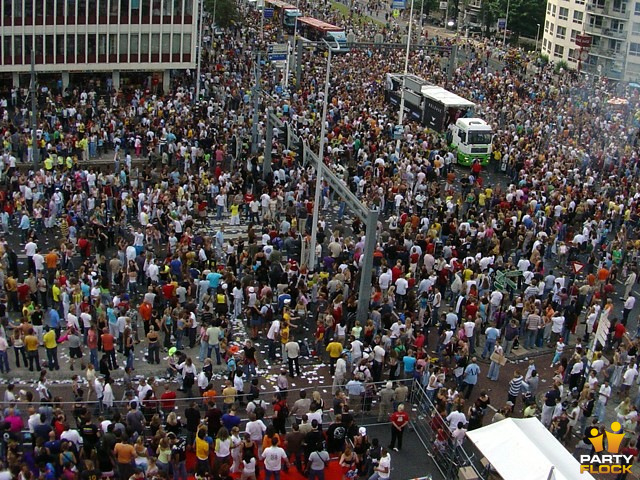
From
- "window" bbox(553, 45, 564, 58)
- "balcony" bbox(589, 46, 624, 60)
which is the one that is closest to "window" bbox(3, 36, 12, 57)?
"balcony" bbox(589, 46, 624, 60)

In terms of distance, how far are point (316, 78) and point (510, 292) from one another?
1178 inches

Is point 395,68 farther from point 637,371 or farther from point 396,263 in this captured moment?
point 637,371

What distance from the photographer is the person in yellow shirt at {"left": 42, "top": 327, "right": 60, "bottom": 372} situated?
2177 cm

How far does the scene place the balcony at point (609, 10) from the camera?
80688 millimetres

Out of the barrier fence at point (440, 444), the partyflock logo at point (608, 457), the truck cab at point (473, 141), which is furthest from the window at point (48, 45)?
the partyflock logo at point (608, 457)

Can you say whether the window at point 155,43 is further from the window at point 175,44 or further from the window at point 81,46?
the window at point 81,46

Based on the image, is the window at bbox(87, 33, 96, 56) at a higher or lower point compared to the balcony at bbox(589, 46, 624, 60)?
higher

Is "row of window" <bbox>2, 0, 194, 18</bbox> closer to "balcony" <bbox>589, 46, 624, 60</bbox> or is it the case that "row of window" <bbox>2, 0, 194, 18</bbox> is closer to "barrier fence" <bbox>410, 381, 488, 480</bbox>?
"barrier fence" <bbox>410, 381, 488, 480</bbox>

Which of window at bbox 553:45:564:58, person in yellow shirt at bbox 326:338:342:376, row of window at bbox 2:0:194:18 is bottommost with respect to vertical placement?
person in yellow shirt at bbox 326:338:342:376

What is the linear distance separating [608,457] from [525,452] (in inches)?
170

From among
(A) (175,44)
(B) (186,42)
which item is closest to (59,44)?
(A) (175,44)

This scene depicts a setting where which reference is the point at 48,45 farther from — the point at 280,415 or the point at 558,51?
the point at 558,51

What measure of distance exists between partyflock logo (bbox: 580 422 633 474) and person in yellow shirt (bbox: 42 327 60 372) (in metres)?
12.8

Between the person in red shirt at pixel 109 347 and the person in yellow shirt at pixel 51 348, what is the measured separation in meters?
1.16
